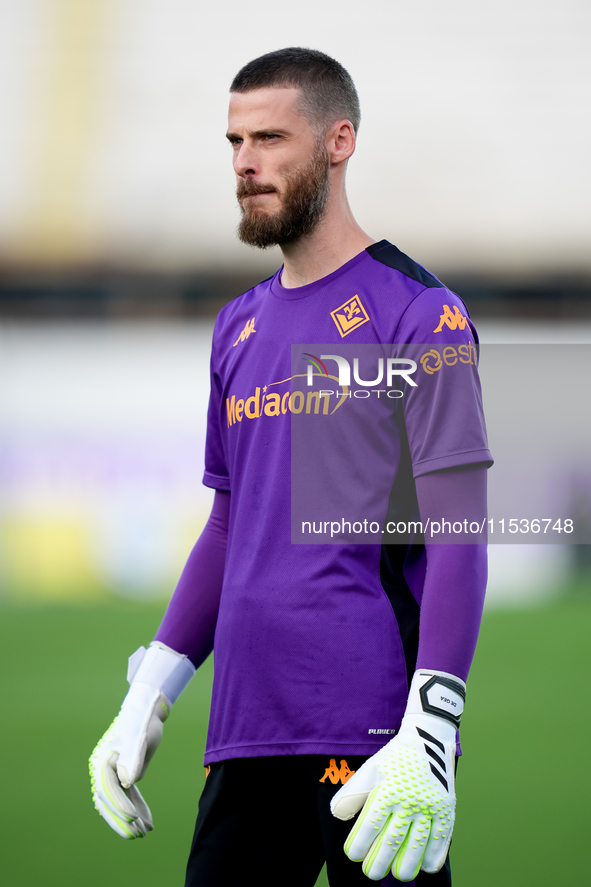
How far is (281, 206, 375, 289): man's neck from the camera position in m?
1.56

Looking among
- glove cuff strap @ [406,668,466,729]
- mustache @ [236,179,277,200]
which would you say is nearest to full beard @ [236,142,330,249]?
mustache @ [236,179,277,200]

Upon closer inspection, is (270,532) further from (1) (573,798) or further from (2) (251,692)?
(1) (573,798)

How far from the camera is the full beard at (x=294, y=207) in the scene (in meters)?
1.51

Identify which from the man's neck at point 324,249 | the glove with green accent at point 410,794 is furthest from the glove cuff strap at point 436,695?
the man's neck at point 324,249

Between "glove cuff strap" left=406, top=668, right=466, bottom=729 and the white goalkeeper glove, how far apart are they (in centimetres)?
53

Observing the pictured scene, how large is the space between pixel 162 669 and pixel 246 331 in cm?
62

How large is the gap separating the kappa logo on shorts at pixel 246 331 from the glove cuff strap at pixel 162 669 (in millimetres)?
567

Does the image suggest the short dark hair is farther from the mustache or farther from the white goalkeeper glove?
the white goalkeeper glove

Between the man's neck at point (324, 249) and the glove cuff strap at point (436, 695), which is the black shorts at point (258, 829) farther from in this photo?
the man's neck at point (324, 249)

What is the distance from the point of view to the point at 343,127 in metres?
1.58

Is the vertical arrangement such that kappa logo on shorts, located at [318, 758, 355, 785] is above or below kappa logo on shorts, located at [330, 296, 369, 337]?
below

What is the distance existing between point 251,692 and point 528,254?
17.1 meters

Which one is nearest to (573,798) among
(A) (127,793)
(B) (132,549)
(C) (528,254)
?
(A) (127,793)

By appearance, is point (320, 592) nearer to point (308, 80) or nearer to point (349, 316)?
point (349, 316)
